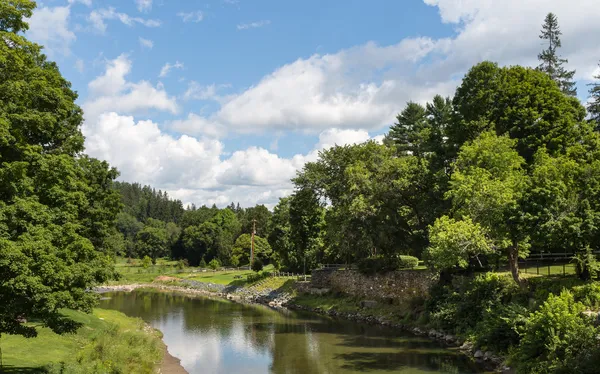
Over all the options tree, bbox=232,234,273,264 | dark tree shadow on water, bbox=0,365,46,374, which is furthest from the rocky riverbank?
dark tree shadow on water, bbox=0,365,46,374

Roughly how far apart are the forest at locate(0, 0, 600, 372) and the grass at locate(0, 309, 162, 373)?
3.14 meters

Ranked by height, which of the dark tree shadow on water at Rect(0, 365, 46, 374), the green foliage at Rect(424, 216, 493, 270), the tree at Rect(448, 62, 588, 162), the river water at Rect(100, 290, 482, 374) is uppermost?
the tree at Rect(448, 62, 588, 162)

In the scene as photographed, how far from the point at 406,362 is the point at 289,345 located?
9908 mm

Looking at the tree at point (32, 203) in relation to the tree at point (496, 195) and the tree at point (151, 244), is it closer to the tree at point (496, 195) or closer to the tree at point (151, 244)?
the tree at point (496, 195)

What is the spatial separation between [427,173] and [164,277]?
232 feet

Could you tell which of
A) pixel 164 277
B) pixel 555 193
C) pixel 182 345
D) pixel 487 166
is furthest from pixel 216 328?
pixel 164 277

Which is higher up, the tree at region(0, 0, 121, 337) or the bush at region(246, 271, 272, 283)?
the tree at region(0, 0, 121, 337)

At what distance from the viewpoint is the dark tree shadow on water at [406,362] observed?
26505 millimetres

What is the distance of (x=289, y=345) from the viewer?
115 ft

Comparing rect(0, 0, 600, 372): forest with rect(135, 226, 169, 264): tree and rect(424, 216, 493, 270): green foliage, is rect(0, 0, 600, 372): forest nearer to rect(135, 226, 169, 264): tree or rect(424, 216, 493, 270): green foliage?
rect(424, 216, 493, 270): green foliage

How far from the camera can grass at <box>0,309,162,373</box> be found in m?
20.8

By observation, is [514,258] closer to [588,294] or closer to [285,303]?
[588,294]

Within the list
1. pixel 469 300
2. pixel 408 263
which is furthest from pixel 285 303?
pixel 469 300

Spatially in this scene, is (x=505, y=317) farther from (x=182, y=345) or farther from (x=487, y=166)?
(x=182, y=345)
